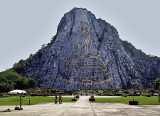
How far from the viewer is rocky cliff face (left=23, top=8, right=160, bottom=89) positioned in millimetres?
99875

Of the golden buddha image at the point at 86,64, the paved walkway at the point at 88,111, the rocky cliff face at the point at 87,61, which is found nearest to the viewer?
the paved walkway at the point at 88,111

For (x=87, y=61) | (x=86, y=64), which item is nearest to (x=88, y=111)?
(x=86, y=64)

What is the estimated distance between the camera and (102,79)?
99875 millimetres

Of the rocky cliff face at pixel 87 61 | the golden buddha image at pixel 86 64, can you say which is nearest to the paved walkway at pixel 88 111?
the rocky cliff face at pixel 87 61

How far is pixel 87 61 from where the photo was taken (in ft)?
331

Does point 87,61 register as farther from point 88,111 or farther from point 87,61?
point 88,111

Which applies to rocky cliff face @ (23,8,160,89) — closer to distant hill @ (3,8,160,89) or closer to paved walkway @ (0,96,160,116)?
distant hill @ (3,8,160,89)

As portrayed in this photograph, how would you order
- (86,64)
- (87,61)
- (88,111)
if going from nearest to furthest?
(88,111), (86,64), (87,61)

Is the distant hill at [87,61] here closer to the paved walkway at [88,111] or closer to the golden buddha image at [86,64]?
the golden buddha image at [86,64]

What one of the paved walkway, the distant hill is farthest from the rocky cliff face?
the paved walkway

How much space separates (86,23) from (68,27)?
12115 mm

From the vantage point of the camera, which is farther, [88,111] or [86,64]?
[86,64]

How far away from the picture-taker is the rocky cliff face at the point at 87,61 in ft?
328

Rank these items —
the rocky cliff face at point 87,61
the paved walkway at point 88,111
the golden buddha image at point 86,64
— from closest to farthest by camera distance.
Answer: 1. the paved walkway at point 88,111
2. the golden buddha image at point 86,64
3. the rocky cliff face at point 87,61
